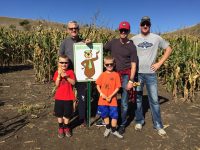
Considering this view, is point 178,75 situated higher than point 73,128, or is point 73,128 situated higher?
point 178,75

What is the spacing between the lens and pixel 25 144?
5.73 metres

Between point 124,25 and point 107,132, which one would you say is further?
point 107,132

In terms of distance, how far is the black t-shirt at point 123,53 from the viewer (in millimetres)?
5832

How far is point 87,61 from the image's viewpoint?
243 inches

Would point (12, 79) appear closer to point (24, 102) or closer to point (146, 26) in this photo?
point (24, 102)

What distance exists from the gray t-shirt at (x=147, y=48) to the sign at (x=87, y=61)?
30.2 inches

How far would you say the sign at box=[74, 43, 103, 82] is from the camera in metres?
6.09

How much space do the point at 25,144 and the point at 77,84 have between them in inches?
61.7

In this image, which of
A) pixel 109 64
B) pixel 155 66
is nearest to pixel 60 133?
pixel 109 64

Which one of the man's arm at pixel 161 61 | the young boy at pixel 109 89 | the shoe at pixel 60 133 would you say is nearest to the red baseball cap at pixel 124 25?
the young boy at pixel 109 89

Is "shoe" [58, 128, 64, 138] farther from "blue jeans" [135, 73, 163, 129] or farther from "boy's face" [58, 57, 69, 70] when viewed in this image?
"blue jeans" [135, 73, 163, 129]

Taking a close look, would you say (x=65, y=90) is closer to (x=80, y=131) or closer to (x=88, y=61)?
(x=88, y=61)

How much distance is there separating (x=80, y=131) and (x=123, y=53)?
1843 mm

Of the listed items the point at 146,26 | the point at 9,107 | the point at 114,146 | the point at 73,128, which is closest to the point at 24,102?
the point at 9,107
